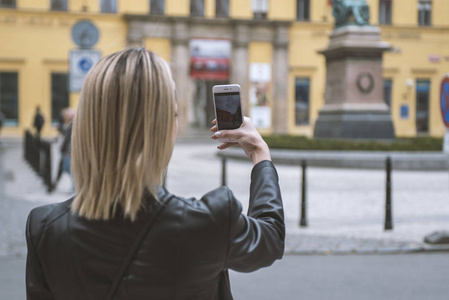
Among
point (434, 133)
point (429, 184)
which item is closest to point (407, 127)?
point (434, 133)

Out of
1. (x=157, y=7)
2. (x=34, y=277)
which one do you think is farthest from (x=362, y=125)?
(x=157, y=7)

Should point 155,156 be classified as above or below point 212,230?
above

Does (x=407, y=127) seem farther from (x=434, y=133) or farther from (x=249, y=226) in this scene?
(x=249, y=226)

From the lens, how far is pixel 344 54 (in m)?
21.3

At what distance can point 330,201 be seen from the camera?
40.3 ft

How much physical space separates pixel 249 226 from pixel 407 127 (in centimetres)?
4363

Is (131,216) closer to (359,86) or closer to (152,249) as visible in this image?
(152,249)

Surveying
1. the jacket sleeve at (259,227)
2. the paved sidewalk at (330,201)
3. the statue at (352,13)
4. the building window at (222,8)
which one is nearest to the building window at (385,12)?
the building window at (222,8)

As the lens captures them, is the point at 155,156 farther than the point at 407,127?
No

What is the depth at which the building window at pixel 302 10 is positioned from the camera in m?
42.5

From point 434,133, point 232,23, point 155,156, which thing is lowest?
point 434,133

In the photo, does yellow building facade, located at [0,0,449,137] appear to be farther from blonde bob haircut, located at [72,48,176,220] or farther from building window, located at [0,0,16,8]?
blonde bob haircut, located at [72,48,176,220]

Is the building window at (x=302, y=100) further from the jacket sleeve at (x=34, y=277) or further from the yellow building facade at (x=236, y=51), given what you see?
the jacket sleeve at (x=34, y=277)

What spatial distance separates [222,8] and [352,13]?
798 inches
